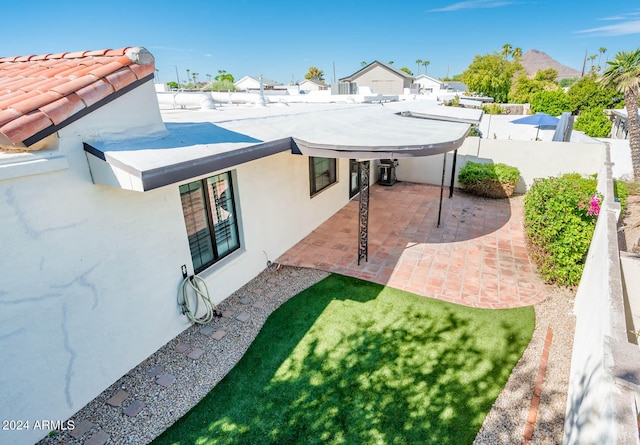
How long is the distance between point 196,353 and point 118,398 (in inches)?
46.7

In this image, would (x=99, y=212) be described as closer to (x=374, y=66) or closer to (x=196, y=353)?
(x=196, y=353)

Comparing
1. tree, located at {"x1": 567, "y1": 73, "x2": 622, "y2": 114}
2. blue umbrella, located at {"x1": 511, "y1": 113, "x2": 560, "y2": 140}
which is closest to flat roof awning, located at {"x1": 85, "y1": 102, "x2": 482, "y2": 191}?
blue umbrella, located at {"x1": 511, "y1": 113, "x2": 560, "y2": 140}

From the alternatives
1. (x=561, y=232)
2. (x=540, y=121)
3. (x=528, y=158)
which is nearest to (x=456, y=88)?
(x=540, y=121)

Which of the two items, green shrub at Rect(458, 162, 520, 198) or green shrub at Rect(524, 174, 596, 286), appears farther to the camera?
green shrub at Rect(458, 162, 520, 198)

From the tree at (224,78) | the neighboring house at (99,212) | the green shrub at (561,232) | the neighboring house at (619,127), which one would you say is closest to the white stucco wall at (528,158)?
the green shrub at (561,232)

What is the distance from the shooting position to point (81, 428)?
4.26 metres

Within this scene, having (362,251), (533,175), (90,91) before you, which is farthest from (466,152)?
(90,91)

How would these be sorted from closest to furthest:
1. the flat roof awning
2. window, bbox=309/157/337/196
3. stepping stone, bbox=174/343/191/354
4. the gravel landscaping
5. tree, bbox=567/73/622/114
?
the flat roof awning
the gravel landscaping
stepping stone, bbox=174/343/191/354
window, bbox=309/157/337/196
tree, bbox=567/73/622/114

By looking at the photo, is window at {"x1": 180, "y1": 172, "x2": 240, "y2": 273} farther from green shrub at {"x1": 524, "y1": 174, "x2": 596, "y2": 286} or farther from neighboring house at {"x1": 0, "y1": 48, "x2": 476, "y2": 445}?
green shrub at {"x1": 524, "y1": 174, "x2": 596, "y2": 286}

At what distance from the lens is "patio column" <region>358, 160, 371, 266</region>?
24.1 ft

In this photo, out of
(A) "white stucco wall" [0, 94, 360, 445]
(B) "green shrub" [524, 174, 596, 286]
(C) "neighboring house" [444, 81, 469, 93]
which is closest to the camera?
(A) "white stucco wall" [0, 94, 360, 445]

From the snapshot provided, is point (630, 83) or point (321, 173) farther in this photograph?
point (630, 83)

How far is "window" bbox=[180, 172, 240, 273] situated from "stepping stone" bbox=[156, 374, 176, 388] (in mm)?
1900

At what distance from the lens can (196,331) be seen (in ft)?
19.7
